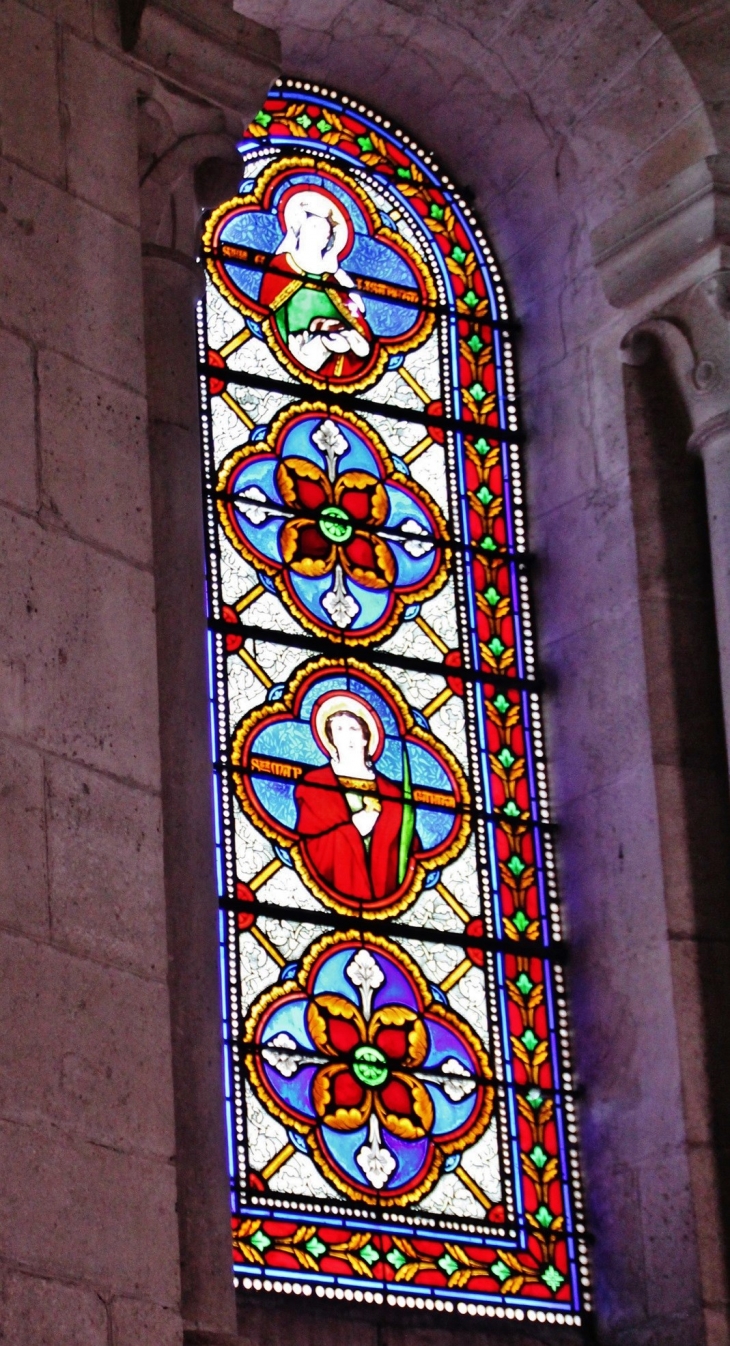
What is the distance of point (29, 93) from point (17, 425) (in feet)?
2.61

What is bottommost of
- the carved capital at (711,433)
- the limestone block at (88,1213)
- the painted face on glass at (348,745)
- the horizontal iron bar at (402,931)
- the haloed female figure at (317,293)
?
the limestone block at (88,1213)

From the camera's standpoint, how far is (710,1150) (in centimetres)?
719

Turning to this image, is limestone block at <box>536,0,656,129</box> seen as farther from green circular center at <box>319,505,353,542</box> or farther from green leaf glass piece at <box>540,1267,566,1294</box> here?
green leaf glass piece at <box>540,1267,566,1294</box>

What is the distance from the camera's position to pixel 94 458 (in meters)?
5.84

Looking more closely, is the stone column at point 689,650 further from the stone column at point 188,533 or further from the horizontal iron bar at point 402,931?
the stone column at point 188,533

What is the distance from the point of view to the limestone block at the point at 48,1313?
16.3 feet

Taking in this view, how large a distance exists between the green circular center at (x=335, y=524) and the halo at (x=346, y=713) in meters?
0.46

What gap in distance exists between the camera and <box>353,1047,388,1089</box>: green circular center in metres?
7.18

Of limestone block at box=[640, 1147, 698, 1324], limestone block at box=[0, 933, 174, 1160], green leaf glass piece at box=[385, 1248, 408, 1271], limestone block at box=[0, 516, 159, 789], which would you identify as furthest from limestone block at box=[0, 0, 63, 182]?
limestone block at box=[640, 1147, 698, 1324]

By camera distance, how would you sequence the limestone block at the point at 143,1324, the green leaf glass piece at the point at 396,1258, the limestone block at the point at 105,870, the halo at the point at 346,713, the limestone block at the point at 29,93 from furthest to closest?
the halo at the point at 346,713 < the green leaf glass piece at the point at 396,1258 < the limestone block at the point at 29,93 < the limestone block at the point at 105,870 < the limestone block at the point at 143,1324

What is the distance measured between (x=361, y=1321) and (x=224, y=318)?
2812mm

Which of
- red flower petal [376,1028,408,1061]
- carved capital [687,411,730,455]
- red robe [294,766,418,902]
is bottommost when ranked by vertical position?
→ red flower petal [376,1028,408,1061]

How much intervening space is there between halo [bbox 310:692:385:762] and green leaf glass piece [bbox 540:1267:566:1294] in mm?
1383

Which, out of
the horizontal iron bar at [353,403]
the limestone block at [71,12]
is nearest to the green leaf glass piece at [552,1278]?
the horizontal iron bar at [353,403]
